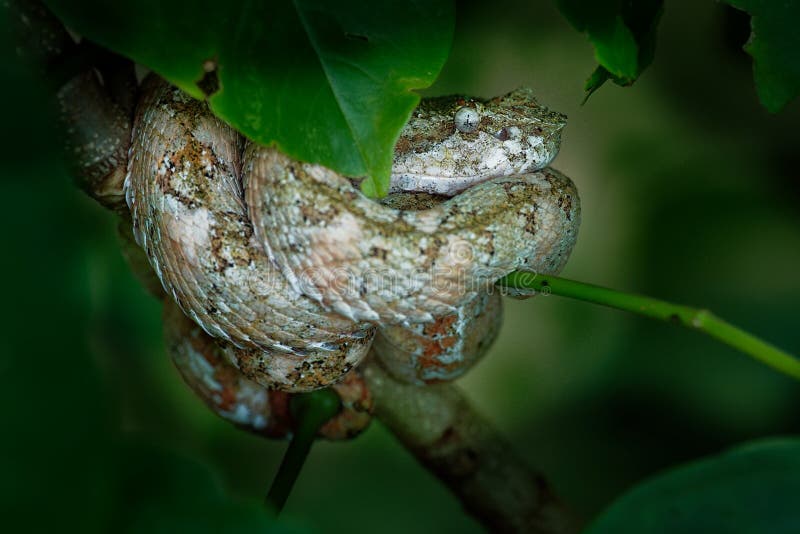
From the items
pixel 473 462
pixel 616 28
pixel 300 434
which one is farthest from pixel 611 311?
pixel 616 28

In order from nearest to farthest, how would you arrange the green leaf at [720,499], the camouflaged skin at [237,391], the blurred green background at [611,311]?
the green leaf at [720,499] → the camouflaged skin at [237,391] → the blurred green background at [611,311]

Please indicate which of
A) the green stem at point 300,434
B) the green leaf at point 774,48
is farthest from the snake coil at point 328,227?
the green leaf at point 774,48

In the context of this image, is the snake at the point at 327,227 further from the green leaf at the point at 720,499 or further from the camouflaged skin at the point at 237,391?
the green leaf at the point at 720,499

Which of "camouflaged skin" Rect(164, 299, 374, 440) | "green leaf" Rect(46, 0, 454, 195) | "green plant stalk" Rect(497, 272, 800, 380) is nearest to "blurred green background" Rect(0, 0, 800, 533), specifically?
"camouflaged skin" Rect(164, 299, 374, 440)

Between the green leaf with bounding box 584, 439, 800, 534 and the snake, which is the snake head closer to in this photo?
the snake

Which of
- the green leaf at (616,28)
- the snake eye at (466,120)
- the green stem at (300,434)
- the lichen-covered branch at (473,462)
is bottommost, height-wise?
the lichen-covered branch at (473,462)

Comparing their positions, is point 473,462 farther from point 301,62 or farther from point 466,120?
point 301,62
